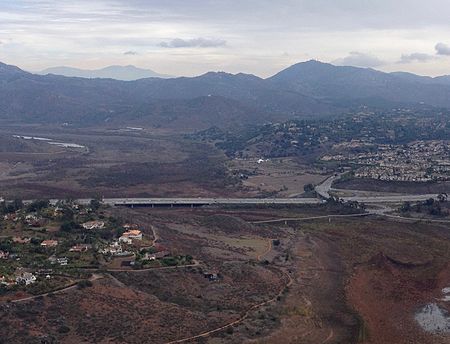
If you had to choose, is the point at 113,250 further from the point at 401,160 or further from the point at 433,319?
the point at 401,160

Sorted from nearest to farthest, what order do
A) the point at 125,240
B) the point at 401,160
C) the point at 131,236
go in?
the point at 125,240 → the point at 131,236 → the point at 401,160

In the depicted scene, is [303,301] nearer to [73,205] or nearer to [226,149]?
[73,205]

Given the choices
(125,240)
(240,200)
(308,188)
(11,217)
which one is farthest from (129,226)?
(308,188)

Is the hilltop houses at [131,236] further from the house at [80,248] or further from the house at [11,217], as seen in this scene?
the house at [11,217]

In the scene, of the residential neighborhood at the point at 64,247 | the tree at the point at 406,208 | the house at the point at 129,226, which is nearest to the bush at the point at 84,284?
the residential neighborhood at the point at 64,247

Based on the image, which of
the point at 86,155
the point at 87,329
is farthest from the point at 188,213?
the point at 86,155

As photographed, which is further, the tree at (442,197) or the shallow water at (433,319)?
the tree at (442,197)
